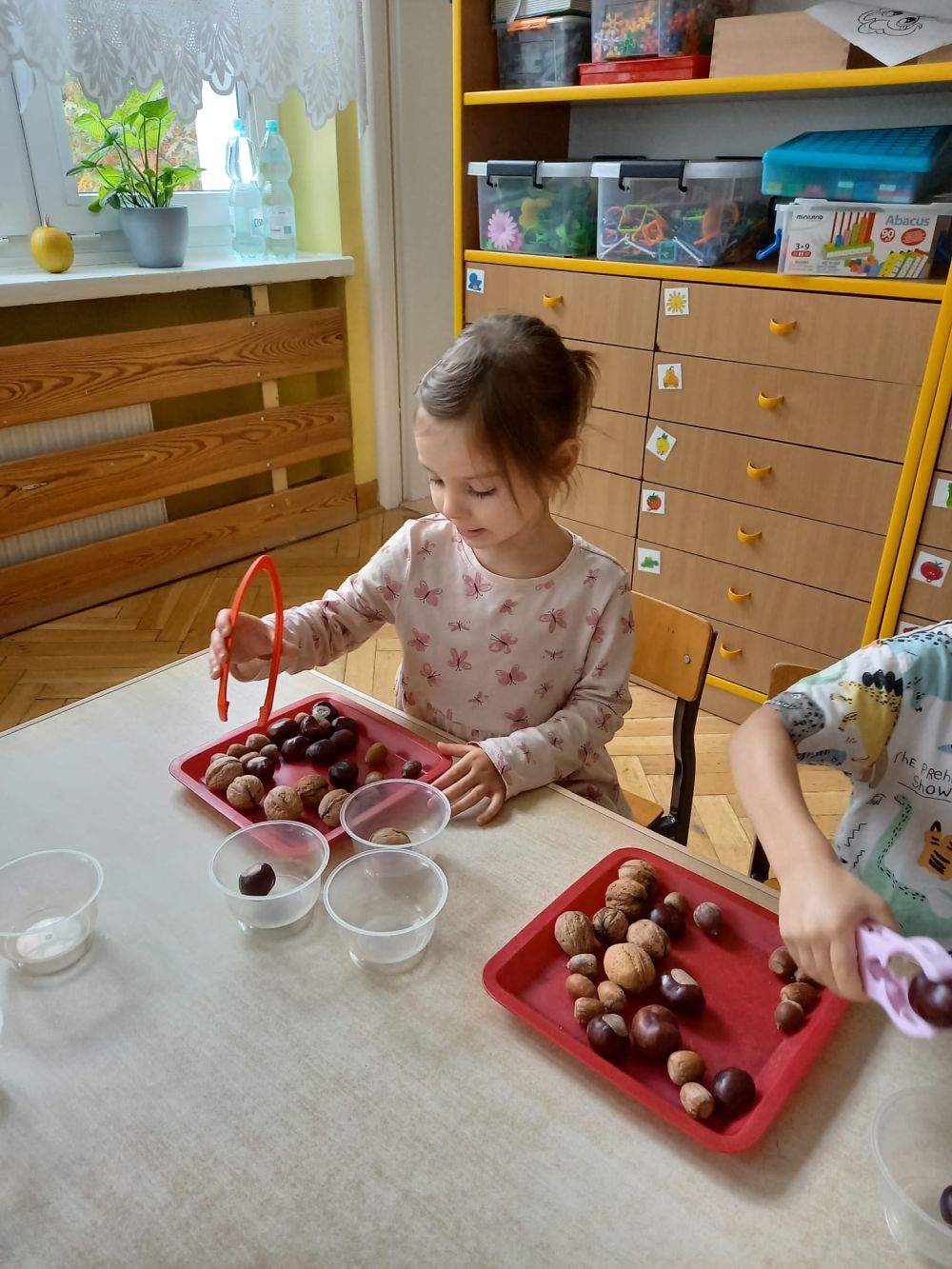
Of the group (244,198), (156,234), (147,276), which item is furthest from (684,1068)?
(244,198)

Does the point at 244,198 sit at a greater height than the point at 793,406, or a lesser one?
greater

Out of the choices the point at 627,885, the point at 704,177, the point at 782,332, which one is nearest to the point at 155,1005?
the point at 627,885

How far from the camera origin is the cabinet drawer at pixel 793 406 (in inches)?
66.5

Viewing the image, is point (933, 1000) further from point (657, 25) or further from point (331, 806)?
point (657, 25)

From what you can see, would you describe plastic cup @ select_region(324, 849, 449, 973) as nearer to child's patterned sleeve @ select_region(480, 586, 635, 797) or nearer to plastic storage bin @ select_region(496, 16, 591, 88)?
child's patterned sleeve @ select_region(480, 586, 635, 797)

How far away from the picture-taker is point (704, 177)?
1826mm

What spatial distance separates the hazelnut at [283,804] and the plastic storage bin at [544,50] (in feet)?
6.21

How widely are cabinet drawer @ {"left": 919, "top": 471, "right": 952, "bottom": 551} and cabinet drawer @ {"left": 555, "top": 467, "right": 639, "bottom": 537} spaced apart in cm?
65

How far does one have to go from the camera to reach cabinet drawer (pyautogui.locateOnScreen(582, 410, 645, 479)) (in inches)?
82.1

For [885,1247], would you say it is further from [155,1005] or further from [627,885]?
[155,1005]

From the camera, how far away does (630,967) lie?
2.05 ft

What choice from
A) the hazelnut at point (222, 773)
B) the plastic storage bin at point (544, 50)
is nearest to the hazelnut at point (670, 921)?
the hazelnut at point (222, 773)

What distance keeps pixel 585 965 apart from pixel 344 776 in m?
0.29

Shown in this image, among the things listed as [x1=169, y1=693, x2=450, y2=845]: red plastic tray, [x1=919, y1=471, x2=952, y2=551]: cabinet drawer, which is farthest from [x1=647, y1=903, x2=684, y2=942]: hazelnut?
[x1=919, y1=471, x2=952, y2=551]: cabinet drawer
